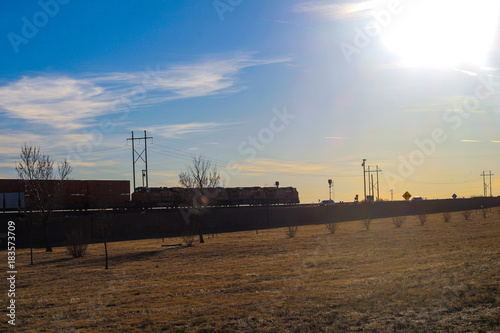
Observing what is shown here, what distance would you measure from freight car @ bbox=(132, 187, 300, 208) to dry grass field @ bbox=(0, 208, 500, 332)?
26.0 metres

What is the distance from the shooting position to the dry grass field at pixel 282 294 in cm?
850

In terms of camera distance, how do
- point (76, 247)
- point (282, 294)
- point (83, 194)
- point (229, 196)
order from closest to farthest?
point (282, 294) < point (76, 247) < point (83, 194) < point (229, 196)

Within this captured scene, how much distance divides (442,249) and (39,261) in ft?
62.6

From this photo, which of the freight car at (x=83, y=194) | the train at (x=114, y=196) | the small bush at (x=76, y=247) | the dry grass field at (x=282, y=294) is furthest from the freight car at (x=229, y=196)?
the dry grass field at (x=282, y=294)

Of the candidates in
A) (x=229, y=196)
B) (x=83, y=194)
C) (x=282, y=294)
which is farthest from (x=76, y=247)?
(x=229, y=196)

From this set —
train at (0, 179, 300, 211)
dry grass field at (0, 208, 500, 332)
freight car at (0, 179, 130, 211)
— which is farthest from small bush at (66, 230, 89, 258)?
freight car at (0, 179, 130, 211)

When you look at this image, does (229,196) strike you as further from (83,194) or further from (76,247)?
(76,247)

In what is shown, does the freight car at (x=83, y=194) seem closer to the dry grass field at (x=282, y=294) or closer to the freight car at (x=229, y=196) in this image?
the freight car at (x=229, y=196)

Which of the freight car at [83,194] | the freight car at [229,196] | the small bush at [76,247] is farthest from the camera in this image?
the freight car at [229,196]

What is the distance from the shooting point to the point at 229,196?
208ft

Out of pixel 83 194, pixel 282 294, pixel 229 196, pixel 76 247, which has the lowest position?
pixel 76 247

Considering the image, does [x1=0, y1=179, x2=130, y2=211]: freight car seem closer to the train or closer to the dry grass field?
the train

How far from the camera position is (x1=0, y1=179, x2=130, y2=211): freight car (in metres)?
42.8

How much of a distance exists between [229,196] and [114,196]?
1681 centimetres
